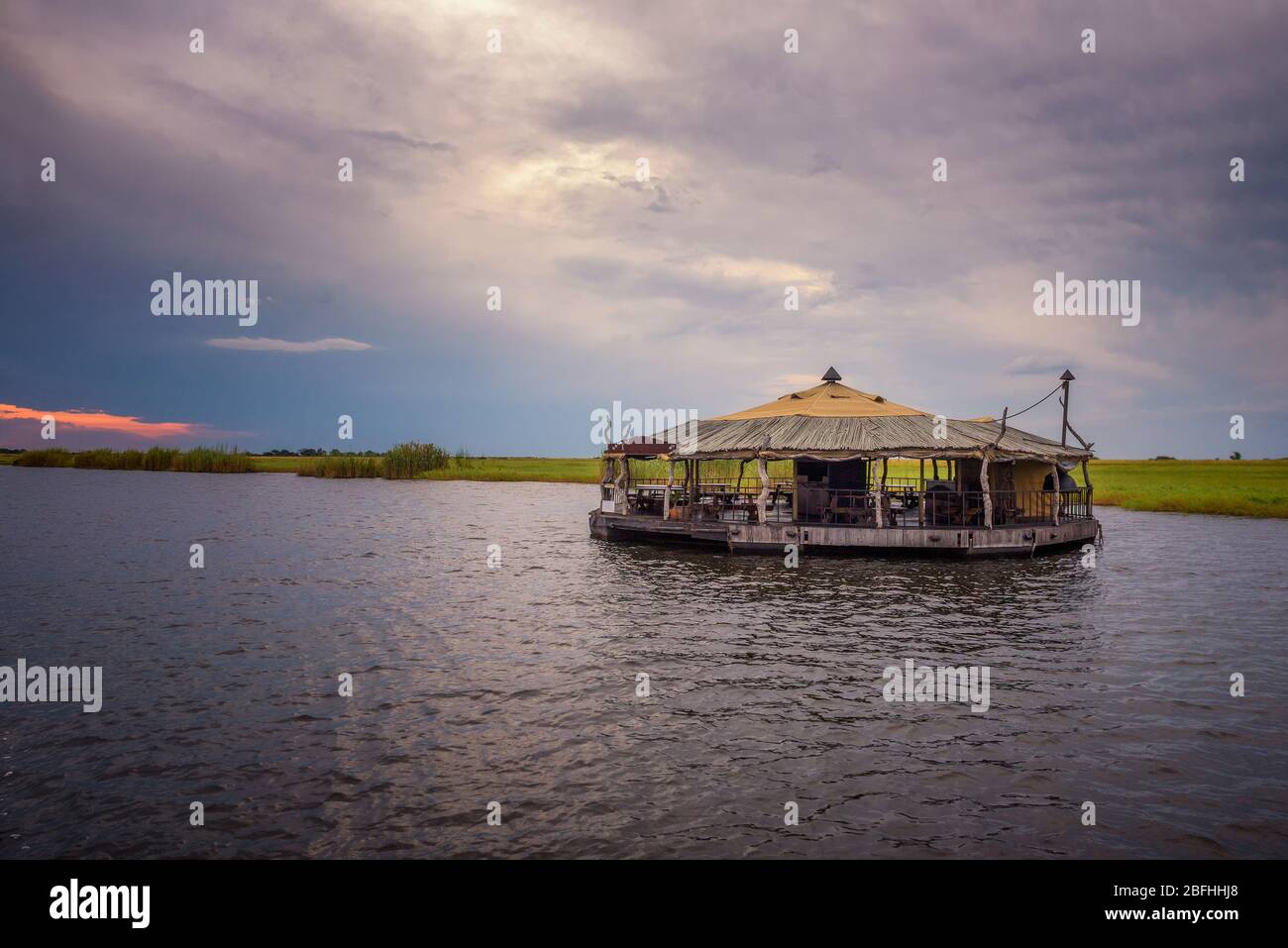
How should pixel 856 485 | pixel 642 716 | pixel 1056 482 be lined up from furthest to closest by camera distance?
pixel 856 485 → pixel 1056 482 → pixel 642 716

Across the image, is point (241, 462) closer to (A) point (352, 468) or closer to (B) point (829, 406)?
(A) point (352, 468)

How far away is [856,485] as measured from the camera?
110 ft

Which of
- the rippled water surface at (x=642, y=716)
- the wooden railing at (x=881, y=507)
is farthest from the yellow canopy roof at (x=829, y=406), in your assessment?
the rippled water surface at (x=642, y=716)

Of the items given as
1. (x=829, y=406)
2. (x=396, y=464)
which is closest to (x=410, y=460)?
(x=396, y=464)

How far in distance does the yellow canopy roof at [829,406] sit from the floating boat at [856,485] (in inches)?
2.8

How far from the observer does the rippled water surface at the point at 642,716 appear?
7.70m

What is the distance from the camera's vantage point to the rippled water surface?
7.70m

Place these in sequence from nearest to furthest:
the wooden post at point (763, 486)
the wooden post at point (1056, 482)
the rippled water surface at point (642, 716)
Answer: the rippled water surface at point (642, 716), the wooden post at point (763, 486), the wooden post at point (1056, 482)

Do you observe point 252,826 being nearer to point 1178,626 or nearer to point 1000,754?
point 1000,754

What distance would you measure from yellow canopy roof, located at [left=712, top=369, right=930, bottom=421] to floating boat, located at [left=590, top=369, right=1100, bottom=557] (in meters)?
0.07

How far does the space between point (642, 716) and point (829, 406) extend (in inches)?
989

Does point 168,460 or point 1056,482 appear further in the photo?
point 168,460

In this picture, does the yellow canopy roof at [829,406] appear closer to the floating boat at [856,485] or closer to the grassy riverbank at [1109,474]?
the floating boat at [856,485]

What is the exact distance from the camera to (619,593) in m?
21.8
